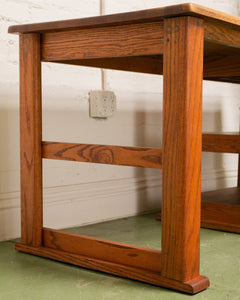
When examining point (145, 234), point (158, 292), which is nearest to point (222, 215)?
point (145, 234)

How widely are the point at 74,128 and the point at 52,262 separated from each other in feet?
1.81

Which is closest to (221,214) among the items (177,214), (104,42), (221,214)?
(221,214)

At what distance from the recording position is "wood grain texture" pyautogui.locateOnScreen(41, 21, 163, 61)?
1.09 meters

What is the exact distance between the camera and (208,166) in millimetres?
2264

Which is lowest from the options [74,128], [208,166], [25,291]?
[25,291]

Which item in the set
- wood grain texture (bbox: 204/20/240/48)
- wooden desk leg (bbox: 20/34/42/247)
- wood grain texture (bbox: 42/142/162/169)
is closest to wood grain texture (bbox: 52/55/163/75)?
wooden desk leg (bbox: 20/34/42/247)

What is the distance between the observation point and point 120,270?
116cm

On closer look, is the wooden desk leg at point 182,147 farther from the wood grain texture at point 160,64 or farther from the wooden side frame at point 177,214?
the wood grain texture at point 160,64

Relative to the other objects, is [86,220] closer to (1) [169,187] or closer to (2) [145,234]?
(2) [145,234]

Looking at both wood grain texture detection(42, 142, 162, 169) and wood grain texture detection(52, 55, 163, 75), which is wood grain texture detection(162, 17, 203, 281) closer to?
wood grain texture detection(42, 142, 162, 169)

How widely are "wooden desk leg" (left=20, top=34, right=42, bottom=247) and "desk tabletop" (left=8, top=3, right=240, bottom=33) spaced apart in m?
0.07

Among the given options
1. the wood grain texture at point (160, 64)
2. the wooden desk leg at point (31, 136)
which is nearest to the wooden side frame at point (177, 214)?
the wooden desk leg at point (31, 136)

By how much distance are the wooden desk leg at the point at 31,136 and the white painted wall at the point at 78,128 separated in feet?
0.56

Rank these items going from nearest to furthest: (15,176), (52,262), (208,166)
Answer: (52,262), (15,176), (208,166)
